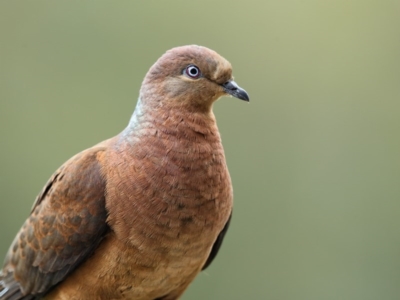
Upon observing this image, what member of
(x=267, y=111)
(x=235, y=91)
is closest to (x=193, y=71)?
(x=235, y=91)

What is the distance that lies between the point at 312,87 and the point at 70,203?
1.84 metres

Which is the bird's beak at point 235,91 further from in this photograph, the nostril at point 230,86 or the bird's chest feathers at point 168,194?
the bird's chest feathers at point 168,194

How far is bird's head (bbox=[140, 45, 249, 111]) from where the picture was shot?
1905mm

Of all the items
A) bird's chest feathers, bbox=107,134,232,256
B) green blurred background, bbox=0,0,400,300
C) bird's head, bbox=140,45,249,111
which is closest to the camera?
bird's chest feathers, bbox=107,134,232,256

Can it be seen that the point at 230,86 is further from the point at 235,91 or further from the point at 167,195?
the point at 167,195

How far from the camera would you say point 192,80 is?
1909 mm

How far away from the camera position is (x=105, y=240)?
1876mm

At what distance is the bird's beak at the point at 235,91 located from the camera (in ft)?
6.27

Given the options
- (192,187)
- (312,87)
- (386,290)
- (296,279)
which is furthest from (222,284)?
(192,187)

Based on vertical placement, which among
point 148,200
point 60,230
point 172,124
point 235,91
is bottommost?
point 60,230

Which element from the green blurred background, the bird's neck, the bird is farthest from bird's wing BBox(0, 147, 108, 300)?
the green blurred background

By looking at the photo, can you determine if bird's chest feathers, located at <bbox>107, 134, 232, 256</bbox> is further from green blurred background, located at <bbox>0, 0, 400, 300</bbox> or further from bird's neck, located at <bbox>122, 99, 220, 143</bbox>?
green blurred background, located at <bbox>0, 0, 400, 300</bbox>

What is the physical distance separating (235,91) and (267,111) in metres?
1.44

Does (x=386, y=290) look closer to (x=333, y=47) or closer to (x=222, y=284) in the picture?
(x=222, y=284)
